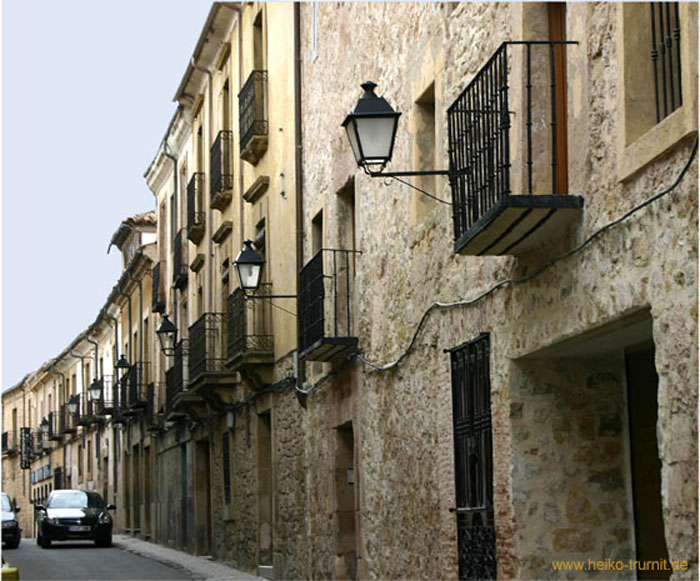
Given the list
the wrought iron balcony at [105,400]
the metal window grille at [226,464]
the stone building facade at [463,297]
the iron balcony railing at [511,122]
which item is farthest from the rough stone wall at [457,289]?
the wrought iron balcony at [105,400]

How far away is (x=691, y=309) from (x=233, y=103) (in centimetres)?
1669

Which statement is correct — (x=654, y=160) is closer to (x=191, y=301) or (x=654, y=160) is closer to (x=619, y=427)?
(x=619, y=427)

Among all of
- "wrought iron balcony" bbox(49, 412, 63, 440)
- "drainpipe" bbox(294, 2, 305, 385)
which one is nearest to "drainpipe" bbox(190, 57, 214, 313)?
"drainpipe" bbox(294, 2, 305, 385)

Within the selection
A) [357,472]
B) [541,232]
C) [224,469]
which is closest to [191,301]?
[224,469]

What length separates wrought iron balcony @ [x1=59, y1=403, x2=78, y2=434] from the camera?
46.5m

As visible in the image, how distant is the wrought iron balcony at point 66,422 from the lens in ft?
153

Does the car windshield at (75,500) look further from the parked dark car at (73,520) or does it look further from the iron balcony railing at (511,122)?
the iron balcony railing at (511,122)

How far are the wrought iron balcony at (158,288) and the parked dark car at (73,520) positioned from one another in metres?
4.54

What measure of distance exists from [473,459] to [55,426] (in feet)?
144

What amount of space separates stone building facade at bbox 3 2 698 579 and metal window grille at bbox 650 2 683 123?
0.9 inches

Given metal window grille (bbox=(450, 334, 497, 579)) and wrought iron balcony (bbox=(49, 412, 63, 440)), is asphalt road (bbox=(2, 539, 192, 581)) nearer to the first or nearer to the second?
metal window grille (bbox=(450, 334, 497, 579))

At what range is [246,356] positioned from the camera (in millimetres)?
18750

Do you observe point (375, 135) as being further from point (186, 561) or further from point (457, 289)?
point (186, 561)

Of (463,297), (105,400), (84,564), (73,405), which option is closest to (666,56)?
(463,297)
